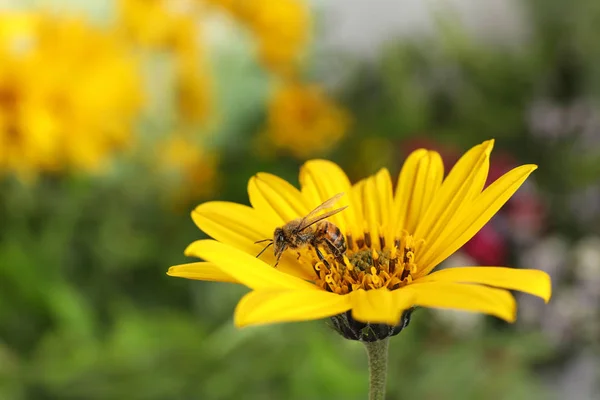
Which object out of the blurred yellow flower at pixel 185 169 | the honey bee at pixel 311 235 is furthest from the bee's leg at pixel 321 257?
the blurred yellow flower at pixel 185 169

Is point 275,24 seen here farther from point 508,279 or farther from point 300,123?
point 508,279

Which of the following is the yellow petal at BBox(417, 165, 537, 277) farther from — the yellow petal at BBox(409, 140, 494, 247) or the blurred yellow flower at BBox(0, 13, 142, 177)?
the blurred yellow flower at BBox(0, 13, 142, 177)

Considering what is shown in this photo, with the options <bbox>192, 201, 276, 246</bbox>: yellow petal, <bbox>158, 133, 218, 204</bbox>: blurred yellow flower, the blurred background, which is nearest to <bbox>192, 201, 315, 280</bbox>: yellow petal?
<bbox>192, 201, 276, 246</bbox>: yellow petal

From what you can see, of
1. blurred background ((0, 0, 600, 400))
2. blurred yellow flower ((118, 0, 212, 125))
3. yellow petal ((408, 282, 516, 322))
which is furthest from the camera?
blurred yellow flower ((118, 0, 212, 125))

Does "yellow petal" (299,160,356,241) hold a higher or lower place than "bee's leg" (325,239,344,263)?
higher

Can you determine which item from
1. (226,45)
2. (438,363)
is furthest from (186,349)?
(226,45)

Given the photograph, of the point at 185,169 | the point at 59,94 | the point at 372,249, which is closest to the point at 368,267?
the point at 372,249

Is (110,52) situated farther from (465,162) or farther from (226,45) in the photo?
(465,162)
